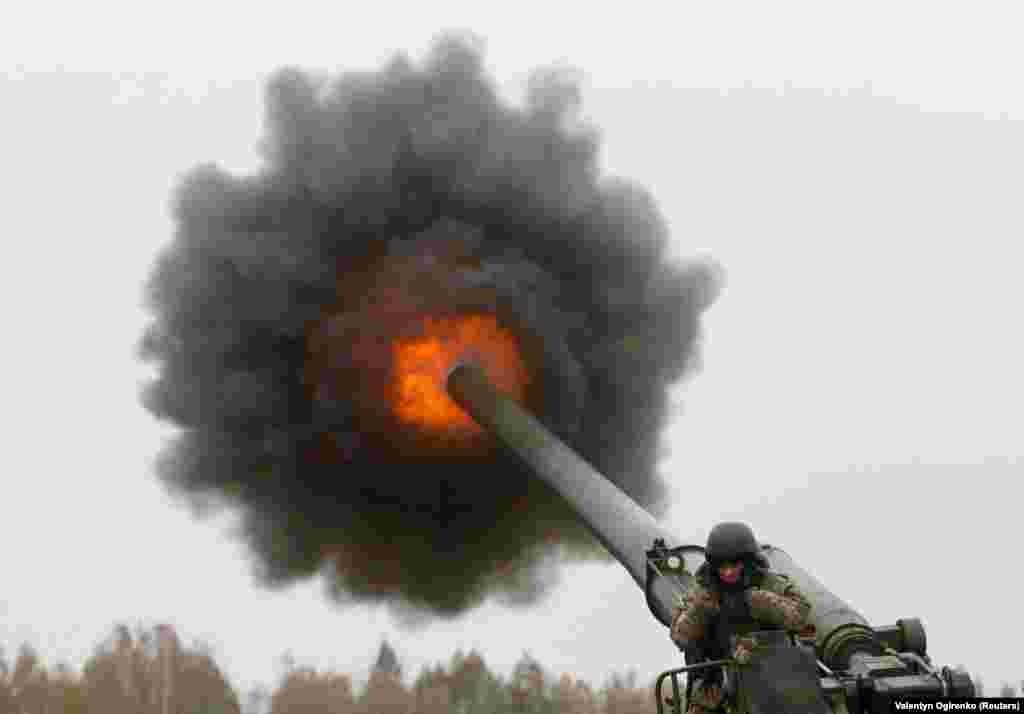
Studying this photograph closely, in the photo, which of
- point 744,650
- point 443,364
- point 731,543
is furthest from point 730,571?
point 443,364

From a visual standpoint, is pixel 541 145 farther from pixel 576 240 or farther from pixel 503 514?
pixel 503 514

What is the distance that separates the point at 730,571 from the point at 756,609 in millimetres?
298

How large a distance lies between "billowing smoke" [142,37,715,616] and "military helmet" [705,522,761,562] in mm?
14997

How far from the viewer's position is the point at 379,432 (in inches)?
914

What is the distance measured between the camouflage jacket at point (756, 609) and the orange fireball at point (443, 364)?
520 inches

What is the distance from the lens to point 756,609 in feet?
27.8

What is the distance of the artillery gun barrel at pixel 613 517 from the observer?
28.6 feet

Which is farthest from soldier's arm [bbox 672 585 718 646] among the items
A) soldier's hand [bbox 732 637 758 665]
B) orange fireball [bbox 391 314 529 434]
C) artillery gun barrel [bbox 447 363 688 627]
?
orange fireball [bbox 391 314 529 434]

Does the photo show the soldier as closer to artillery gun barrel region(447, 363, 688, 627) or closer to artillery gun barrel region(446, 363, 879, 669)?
artillery gun barrel region(446, 363, 879, 669)

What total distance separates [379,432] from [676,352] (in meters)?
6.28

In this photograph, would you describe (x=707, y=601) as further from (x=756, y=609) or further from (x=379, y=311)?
(x=379, y=311)

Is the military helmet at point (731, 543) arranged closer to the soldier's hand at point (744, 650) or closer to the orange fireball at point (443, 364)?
the soldier's hand at point (744, 650)

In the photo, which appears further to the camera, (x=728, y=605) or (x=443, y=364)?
(x=443, y=364)

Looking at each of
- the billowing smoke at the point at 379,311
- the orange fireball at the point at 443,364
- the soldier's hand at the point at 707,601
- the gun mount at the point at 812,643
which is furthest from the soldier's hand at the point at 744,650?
the billowing smoke at the point at 379,311
